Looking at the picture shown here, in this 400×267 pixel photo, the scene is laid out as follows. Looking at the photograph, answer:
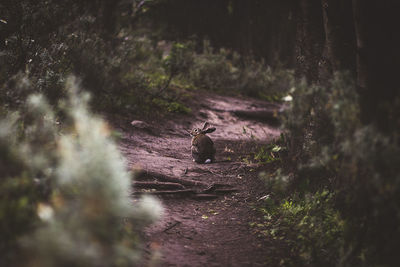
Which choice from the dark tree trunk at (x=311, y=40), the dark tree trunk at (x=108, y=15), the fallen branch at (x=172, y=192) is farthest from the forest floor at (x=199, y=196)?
the dark tree trunk at (x=108, y=15)

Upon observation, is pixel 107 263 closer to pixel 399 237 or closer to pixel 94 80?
pixel 399 237

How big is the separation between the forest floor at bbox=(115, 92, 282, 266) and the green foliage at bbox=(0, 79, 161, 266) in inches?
15.1

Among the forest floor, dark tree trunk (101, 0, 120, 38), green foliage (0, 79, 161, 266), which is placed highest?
dark tree trunk (101, 0, 120, 38)

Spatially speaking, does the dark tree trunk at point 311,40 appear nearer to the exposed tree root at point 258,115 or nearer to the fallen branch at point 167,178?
the fallen branch at point 167,178

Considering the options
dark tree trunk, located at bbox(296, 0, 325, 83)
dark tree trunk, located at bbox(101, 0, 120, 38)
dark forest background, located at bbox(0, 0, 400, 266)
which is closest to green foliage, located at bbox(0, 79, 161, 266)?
dark forest background, located at bbox(0, 0, 400, 266)

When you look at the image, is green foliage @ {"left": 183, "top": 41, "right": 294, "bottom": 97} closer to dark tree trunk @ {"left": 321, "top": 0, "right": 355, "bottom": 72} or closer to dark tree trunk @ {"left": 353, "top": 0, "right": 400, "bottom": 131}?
dark tree trunk @ {"left": 321, "top": 0, "right": 355, "bottom": 72}

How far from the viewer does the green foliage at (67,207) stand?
79.9 inches

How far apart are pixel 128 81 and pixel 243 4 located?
13.2 meters

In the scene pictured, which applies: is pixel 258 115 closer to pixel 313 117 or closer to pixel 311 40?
pixel 311 40

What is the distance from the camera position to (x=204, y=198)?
6039 millimetres

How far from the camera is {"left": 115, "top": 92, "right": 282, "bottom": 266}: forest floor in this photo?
412 centimetres

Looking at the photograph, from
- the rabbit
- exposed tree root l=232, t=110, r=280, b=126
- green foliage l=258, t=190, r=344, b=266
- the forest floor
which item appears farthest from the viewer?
exposed tree root l=232, t=110, r=280, b=126

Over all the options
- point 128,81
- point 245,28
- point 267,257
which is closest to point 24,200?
point 267,257

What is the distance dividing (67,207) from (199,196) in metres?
3.91
